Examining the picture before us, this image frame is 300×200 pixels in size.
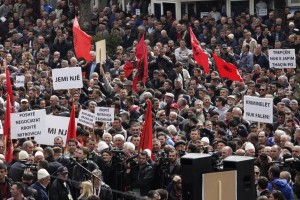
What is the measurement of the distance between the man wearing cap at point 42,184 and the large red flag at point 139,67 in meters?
9.63

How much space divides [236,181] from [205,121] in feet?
36.6

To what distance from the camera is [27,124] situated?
2366 centimetres

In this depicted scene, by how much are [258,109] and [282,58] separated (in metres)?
5.61

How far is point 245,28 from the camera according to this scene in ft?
117

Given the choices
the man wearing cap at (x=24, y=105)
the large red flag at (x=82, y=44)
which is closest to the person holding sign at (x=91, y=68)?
the large red flag at (x=82, y=44)

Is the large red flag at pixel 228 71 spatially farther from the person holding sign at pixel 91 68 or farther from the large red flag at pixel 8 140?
the large red flag at pixel 8 140

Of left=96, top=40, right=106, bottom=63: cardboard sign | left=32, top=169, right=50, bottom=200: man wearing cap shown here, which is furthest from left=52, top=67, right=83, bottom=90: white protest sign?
left=32, top=169, right=50, bottom=200: man wearing cap

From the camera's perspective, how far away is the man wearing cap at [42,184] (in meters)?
19.7

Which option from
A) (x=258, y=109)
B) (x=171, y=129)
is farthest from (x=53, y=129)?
(x=258, y=109)

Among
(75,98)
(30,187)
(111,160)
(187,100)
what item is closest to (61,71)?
(75,98)

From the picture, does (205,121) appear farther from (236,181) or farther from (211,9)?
(211,9)

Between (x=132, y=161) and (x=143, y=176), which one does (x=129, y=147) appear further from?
(x=143, y=176)

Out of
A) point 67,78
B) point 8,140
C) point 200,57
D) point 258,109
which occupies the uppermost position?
point 200,57

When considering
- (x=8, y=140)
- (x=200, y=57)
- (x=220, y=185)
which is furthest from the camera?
(x=200, y=57)
